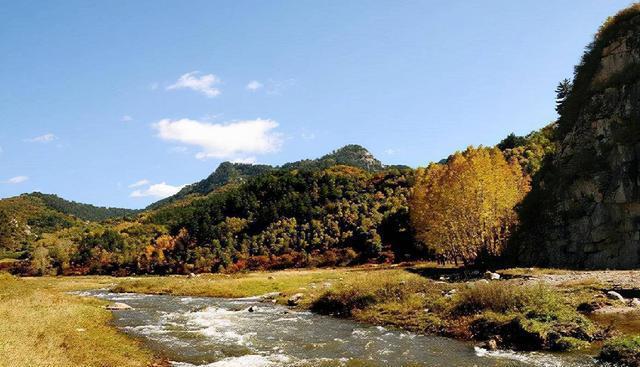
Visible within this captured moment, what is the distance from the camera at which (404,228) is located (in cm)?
11612

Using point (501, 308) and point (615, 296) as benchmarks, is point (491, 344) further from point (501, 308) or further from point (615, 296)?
point (615, 296)

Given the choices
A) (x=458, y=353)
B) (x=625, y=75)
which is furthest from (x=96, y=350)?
(x=625, y=75)

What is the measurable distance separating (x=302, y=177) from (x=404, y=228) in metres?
60.7

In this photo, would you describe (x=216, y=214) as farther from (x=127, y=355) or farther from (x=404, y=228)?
(x=127, y=355)

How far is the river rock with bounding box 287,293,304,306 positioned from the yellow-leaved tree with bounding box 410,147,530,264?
88.7ft

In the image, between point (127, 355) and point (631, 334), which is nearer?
point (631, 334)

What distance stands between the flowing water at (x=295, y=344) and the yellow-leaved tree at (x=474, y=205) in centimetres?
3289

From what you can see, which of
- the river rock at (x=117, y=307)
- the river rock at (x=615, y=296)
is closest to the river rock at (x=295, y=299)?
the river rock at (x=117, y=307)

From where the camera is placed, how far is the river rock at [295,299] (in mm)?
49000

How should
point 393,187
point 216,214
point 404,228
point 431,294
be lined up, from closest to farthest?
1. point 431,294
2. point 404,228
3. point 393,187
4. point 216,214

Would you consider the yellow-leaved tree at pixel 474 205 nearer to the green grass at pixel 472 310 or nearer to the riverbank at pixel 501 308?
the riverbank at pixel 501 308

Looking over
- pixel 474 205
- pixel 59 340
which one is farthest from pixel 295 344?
pixel 474 205

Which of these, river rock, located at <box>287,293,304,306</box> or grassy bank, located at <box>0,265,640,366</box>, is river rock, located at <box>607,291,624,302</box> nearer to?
grassy bank, located at <box>0,265,640,366</box>

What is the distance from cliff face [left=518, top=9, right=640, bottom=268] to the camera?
1790 inches
